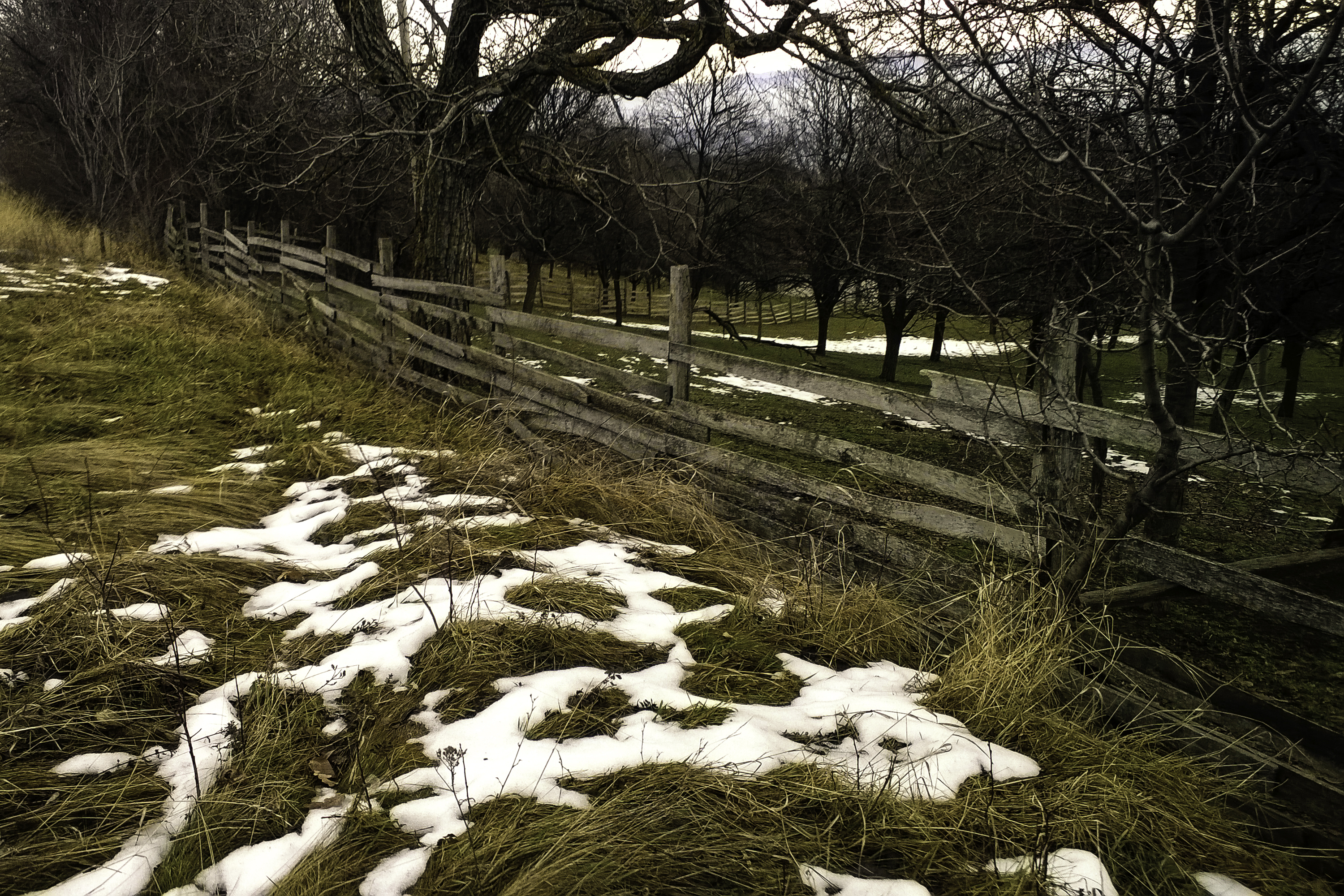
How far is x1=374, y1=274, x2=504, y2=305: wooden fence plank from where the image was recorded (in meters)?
7.17

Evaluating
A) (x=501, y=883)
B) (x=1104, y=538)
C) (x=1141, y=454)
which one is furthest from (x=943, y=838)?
(x=1141, y=454)

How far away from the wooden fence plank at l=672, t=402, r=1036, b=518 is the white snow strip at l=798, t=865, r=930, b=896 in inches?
69.8

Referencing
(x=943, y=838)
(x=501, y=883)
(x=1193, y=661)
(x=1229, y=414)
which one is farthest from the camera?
(x=1193, y=661)

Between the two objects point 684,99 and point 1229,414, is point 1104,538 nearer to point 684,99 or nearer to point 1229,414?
point 1229,414

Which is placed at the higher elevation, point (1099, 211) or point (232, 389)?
point (1099, 211)

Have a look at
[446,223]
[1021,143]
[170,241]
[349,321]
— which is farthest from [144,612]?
[170,241]

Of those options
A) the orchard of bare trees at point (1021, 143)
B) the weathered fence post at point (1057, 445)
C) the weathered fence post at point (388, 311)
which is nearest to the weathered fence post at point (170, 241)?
the orchard of bare trees at point (1021, 143)

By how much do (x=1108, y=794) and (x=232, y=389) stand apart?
25.3ft

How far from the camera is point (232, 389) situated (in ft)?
25.2

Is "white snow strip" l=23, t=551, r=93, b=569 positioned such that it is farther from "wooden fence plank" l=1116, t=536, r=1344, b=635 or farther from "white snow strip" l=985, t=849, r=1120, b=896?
"wooden fence plank" l=1116, t=536, r=1344, b=635

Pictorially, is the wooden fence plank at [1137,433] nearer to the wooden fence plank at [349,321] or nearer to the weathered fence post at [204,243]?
the wooden fence plank at [349,321]

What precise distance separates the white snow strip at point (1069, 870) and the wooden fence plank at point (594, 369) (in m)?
3.69

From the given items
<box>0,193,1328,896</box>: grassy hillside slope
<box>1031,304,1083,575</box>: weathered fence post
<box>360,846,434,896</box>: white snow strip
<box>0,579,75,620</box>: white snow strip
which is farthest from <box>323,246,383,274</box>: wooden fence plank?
<box>360,846,434,896</box>: white snow strip

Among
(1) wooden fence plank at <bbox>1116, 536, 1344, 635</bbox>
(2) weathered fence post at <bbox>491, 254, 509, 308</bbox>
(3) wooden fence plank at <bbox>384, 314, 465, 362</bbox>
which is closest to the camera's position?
(1) wooden fence plank at <bbox>1116, 536, 1344, 635</bbox>
